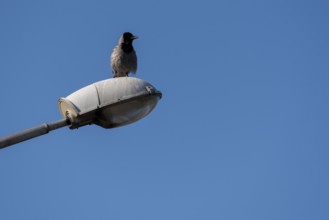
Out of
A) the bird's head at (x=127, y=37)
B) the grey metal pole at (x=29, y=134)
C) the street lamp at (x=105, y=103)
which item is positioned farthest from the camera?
the bird's head at (x=127, y=37)

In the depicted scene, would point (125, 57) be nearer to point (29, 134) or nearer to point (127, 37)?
point (127, 37)

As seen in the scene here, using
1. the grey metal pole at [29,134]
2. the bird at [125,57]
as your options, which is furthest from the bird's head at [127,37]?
the grey metal pole at [29,134]

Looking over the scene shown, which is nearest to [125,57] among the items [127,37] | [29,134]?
[127,37]

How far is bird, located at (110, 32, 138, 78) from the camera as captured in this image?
1309 cm

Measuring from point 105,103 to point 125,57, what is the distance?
7489mm

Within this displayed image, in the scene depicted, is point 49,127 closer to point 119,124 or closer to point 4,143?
point 4,143

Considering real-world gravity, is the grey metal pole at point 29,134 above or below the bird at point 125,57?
below

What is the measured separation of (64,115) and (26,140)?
717 mm

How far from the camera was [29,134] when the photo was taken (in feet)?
16.9

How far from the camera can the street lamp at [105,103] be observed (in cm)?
564

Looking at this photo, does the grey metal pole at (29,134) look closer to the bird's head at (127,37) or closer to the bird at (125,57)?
the bird at (125,57)

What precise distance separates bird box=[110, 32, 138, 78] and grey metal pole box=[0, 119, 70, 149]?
25.2 feet

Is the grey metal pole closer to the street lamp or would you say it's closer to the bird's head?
the street lamp

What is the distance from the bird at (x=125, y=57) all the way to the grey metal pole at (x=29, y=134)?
7666mm
